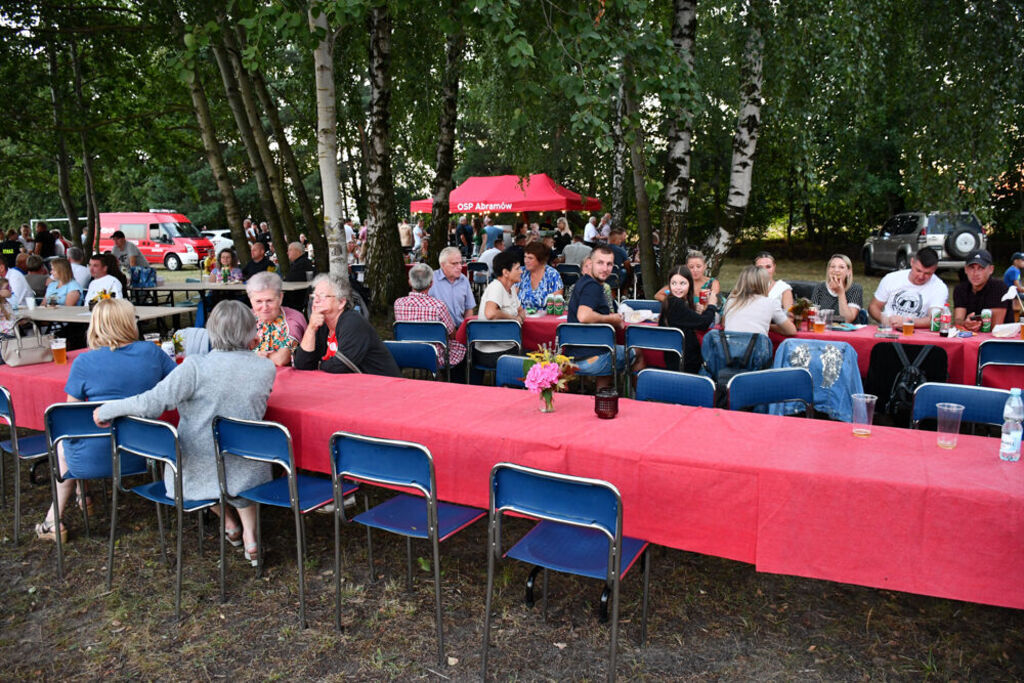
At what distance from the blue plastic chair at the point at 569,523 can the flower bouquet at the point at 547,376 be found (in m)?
0.67

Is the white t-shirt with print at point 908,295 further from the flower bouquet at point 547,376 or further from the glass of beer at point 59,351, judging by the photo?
the glass of beer at point 59,351

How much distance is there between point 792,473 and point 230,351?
2560mm

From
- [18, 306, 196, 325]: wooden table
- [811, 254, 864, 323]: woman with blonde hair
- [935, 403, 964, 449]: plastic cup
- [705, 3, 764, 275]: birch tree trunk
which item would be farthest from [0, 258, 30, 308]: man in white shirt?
[935, 403, 964, 449]: plastic cup

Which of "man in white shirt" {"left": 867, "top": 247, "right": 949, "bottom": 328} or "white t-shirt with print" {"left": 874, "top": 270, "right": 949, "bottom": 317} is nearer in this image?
"man in white shirt" {"left": 867, "top": 247, "right": 949, "bottom": 328}

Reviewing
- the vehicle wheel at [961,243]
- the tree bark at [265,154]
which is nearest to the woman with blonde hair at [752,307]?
the tree bark at [265,154]

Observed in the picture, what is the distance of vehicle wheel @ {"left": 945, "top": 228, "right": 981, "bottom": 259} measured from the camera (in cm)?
1512

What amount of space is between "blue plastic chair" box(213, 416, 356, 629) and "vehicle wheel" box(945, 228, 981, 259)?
15.6 metres

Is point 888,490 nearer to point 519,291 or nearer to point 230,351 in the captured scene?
point 230,351

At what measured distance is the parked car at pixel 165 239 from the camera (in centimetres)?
2527

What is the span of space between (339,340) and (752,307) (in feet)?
9.00

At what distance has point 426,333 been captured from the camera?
589cm

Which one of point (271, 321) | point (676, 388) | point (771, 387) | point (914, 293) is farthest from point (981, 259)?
point (271, 321)

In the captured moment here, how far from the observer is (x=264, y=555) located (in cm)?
379

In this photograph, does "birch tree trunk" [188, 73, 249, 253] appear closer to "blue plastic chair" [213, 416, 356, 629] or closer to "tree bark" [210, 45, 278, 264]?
"tree bark" [210, 45, 278, 264]
